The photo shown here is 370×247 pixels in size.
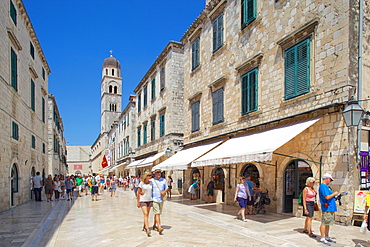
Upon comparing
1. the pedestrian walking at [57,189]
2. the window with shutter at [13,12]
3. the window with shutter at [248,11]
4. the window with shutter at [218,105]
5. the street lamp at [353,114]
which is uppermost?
the window with shutter at [13,12]

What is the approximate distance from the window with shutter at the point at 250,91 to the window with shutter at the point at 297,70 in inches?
63.1

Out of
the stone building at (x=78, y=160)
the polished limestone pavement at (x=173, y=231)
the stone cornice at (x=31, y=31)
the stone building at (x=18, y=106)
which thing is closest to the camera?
the polished limestone pavement at (x=173, y=231)

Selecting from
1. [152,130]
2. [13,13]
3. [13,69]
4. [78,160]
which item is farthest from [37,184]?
[78,160]

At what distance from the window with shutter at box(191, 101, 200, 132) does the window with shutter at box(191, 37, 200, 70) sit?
89.7 inches

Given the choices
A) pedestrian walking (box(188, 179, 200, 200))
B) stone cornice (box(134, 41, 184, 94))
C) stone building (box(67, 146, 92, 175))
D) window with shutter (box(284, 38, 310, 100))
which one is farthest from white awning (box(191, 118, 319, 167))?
stone building (box(67, 146, 92, 175))

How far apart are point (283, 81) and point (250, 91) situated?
6.00 ft

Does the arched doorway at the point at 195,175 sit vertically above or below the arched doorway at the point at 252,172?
below

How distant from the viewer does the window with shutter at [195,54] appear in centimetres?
1625

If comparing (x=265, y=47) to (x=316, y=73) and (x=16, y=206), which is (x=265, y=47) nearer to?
(x=316, y=73)

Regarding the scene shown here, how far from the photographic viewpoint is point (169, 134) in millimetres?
20031

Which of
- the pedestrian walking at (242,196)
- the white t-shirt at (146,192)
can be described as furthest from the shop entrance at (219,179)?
the white t-shirt at (146,192)

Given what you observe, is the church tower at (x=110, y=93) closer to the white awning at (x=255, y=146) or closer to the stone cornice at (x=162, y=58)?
the stone cornice at (x=162, y=58)

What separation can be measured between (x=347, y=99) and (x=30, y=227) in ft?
31.8

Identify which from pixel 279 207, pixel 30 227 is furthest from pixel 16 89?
pixel 279 207
